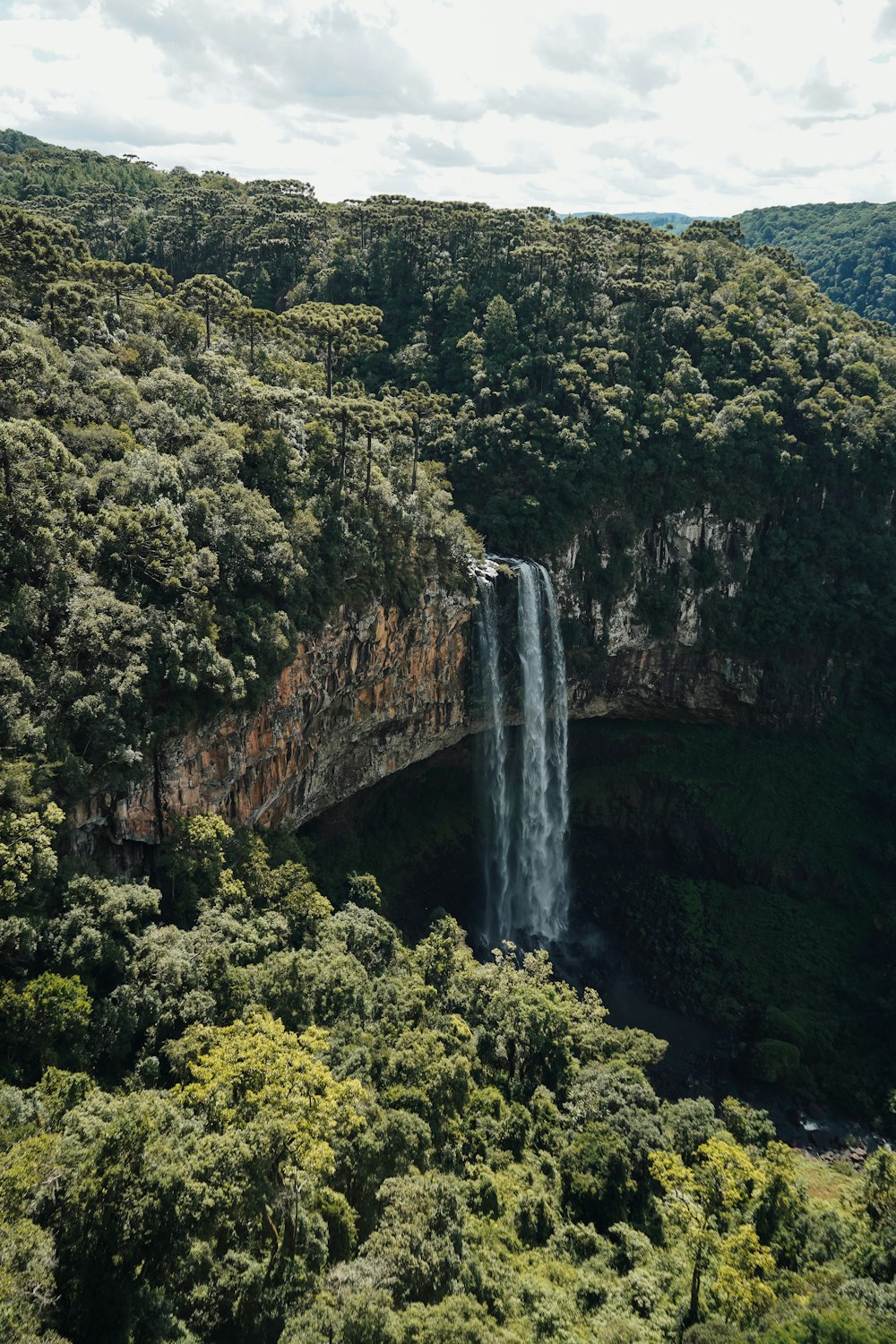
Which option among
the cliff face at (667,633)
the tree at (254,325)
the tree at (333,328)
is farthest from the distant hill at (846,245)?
the tree at (254,325)

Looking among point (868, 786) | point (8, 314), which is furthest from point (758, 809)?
point (8, 314)

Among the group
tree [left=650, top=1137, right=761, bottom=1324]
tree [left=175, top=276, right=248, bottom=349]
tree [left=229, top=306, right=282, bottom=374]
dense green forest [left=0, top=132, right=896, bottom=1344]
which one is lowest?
tree [left=650, top=1137, right=761, bottom=1324]

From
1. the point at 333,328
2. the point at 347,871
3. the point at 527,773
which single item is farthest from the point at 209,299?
the point at 527,773

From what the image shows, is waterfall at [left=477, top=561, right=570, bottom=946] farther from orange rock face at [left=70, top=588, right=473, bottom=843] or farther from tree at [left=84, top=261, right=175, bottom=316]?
tree at [left=84, top=261, right=175, bottom=316]

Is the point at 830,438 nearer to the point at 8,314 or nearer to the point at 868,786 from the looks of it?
the point at 868,786

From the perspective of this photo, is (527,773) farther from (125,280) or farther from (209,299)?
(125,280)

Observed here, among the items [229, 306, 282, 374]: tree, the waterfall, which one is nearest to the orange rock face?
the waterfall
